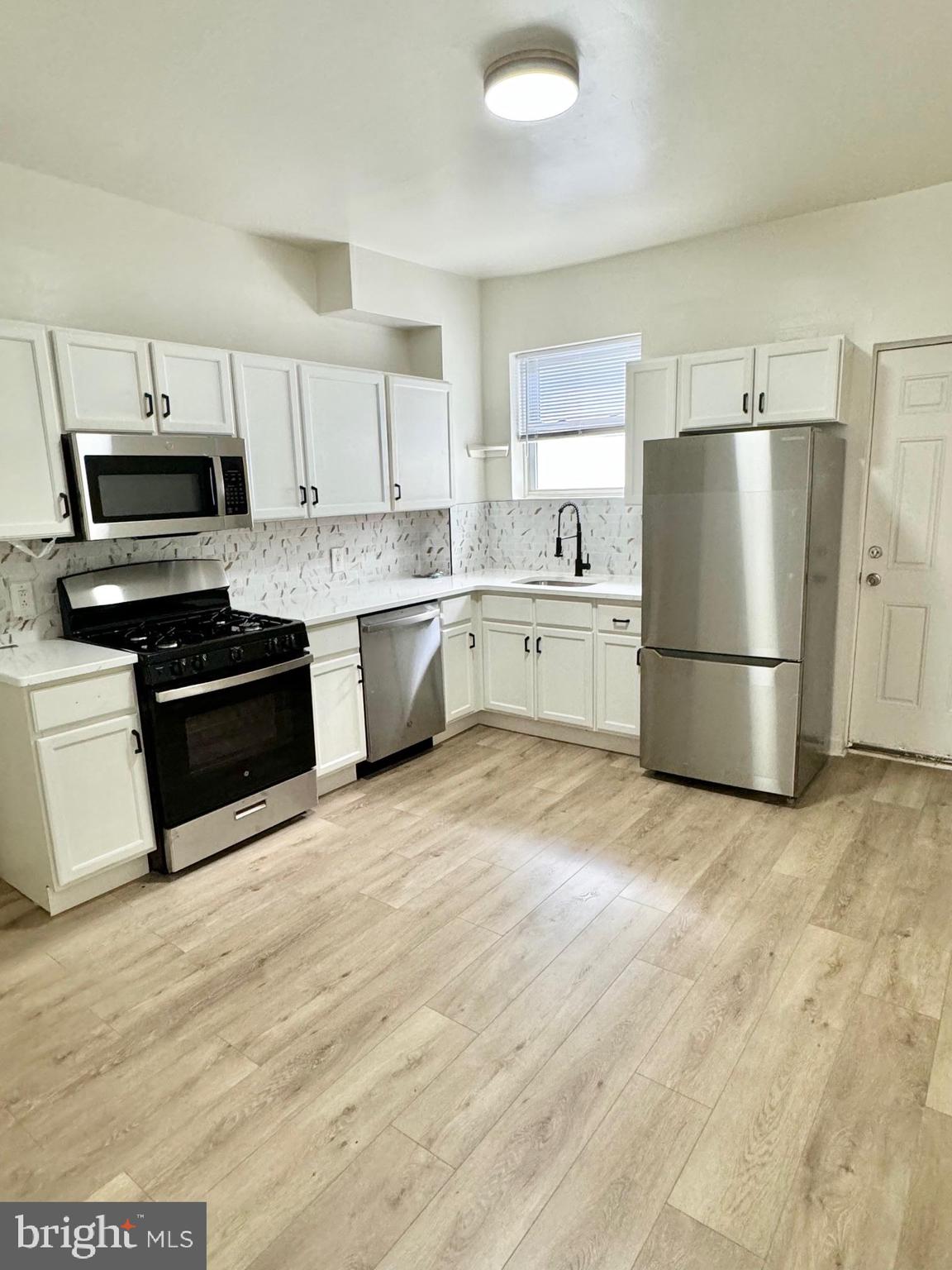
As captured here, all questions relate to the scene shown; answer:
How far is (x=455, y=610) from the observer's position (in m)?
4.30

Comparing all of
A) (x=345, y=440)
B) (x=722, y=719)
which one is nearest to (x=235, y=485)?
(x=345, y=440)

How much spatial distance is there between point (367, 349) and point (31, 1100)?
3906mm

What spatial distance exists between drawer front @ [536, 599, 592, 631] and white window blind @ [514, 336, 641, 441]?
3.99ft

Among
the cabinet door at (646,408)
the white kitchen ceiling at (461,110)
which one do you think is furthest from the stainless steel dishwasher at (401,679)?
the white kitchen ceiling at (461,110)

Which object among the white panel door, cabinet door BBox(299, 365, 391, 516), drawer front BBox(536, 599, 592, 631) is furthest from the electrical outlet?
the white panel door

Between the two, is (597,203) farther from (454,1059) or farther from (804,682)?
(454,1059)

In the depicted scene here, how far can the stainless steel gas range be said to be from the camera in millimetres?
2846

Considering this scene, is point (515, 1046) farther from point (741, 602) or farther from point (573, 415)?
point (573, 415)

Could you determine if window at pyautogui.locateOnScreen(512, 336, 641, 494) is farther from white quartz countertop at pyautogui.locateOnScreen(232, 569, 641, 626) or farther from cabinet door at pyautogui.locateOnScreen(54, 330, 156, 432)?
cabinet door at pyautogui.locateOnScreen(54, 330, 156, 432)

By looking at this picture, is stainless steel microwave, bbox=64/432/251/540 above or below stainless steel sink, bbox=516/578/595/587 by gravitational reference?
above

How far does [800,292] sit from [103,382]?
328cm

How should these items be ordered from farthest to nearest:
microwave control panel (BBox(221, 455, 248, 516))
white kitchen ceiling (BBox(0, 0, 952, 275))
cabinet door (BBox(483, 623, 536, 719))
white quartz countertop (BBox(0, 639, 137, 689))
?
1. cabinet door (BBox(483, 623, 536, 719))
2. microwave control panel (BBox(221, 455, 248, 516))
3. white quartz countertop (BBox(0, 639, 137, 689))
4. white kitchen ceiling (BBox(0, 0, 952, 275))

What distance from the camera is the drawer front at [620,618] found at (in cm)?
385

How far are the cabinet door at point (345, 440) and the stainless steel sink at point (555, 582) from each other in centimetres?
96
